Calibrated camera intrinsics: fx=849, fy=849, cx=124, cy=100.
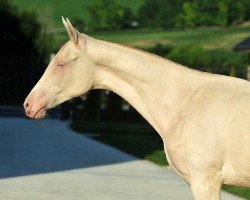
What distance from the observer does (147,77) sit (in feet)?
22.0

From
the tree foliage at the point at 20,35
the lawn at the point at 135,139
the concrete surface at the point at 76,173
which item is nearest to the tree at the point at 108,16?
the tree foliage at the point at 20,35

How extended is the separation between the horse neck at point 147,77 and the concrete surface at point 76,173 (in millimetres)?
4603

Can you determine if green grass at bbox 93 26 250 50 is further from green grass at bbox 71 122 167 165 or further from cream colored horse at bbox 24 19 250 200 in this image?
cream colored horse at bbox 24 19 250 200

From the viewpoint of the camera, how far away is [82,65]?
260 inches

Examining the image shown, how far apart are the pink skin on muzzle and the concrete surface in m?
4.44

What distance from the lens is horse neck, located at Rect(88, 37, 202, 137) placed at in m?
6.65

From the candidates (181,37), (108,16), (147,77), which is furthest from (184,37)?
(147,77)

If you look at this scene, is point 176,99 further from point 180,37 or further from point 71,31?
point 180,37

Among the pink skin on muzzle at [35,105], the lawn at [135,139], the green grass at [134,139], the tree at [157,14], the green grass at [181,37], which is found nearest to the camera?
the pink skin on muzzle at [35,105]

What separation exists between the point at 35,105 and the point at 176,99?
1.10 m

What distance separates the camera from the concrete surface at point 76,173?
11.7 m

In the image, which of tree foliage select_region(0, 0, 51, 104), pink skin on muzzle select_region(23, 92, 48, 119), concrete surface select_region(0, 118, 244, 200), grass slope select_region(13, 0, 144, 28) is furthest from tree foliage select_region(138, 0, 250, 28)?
pink skin on muzzle select_region(23, 92, 48, 119)

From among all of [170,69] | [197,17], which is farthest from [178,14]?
[170,69]

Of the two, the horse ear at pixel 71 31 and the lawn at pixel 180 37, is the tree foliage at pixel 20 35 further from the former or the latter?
the lawn at pixel 180 37
